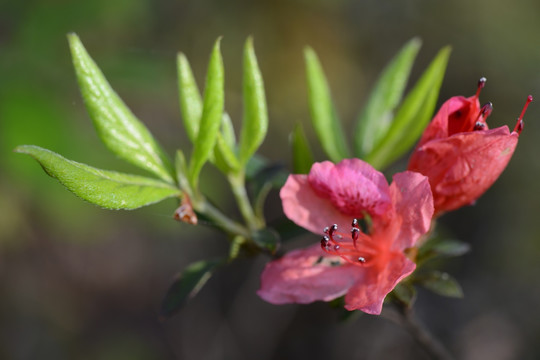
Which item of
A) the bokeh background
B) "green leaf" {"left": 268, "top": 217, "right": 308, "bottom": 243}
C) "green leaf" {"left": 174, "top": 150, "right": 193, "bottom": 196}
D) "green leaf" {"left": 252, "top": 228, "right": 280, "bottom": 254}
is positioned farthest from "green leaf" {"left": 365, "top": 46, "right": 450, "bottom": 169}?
the bokeh background

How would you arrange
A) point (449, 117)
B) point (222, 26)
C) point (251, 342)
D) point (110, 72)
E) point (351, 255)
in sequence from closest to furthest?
point (449, 117) < point (351, 255) < point (110, 72) < point (251, 342) < point (222, 26)

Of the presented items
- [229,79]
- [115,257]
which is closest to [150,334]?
[115,257]

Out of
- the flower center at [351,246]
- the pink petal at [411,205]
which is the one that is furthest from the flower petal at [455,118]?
the flower center at [351,246]

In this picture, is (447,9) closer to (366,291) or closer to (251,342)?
(251,342)

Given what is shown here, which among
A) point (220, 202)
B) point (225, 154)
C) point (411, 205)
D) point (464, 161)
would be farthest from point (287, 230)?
point (220, 202)

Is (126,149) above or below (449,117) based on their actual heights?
above

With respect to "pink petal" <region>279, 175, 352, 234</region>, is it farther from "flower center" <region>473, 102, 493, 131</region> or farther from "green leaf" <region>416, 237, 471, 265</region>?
"flower center" <region>473, 102, 493, 131</region>
